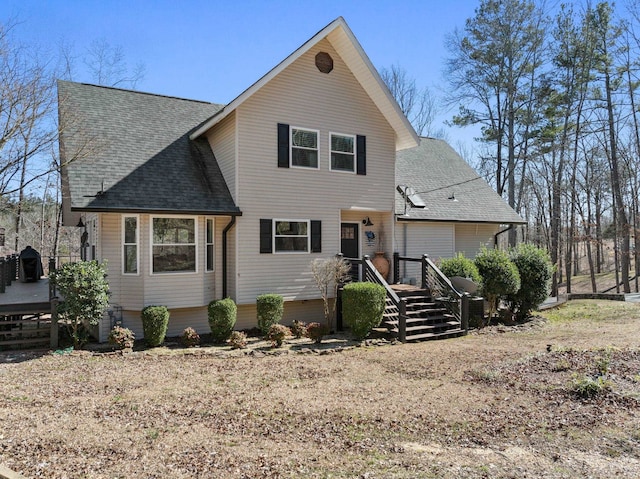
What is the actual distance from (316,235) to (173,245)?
392cm

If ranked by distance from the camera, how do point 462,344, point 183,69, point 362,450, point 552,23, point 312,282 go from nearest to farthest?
point 362,450 → point 462,344 → point 312,282 → point 183,69 → point 552,23

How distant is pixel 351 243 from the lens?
14578mm

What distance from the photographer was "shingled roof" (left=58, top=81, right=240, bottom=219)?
35.4ft

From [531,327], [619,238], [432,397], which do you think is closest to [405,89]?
[619,238]

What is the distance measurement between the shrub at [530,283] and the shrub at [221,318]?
868 centimetres

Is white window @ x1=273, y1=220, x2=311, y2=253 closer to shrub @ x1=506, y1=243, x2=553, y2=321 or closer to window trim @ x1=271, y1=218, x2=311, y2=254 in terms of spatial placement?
window trim @ x1=271, y1=218, x2=311, y2=254

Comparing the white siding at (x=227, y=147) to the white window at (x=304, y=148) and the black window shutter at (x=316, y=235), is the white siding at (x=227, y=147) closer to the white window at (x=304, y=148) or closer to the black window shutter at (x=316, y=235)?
the white window at (x=304, y=148)

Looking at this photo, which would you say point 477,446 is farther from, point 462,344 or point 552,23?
point 552,23

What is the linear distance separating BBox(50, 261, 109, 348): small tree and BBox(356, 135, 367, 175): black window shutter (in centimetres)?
764

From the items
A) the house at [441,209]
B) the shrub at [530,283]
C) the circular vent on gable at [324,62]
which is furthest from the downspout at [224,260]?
the shrub at [530,283]

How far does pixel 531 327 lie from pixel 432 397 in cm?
810

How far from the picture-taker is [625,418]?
554 centimetres

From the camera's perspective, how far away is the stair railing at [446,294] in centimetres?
1221

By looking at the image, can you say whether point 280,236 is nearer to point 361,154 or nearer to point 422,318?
point 361,154
